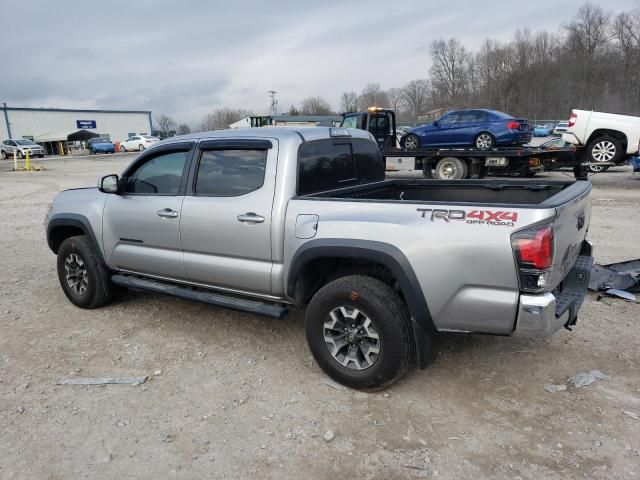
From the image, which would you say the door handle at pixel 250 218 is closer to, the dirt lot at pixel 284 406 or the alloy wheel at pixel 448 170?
the dirt lot at pixel 284 406

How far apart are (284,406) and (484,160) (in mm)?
12380

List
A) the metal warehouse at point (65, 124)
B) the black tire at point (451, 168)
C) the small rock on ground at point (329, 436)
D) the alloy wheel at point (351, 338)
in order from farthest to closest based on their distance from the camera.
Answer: the metal warehouse at point (65, 124) → the black tire at point (451, 168) → the alloy wheel at point (351, 338) → the small rock on ground at point (329, 436)

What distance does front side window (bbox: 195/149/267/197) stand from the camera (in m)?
3.85

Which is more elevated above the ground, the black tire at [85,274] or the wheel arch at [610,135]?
the wheel arch at [610,135]

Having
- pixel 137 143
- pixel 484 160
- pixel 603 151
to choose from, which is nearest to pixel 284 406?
pixel 484 160

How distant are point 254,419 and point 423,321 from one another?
1232mm

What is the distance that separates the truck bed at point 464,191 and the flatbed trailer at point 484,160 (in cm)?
960

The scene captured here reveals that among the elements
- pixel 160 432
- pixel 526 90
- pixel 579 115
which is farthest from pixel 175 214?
pixel 526 90

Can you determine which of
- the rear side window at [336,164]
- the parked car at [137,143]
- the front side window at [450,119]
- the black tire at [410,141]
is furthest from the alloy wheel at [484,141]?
the parked car at [137,143]

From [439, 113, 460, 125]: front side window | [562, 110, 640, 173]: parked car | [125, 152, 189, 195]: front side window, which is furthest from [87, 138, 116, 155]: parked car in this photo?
[125, 152, 189, 195]: front side window

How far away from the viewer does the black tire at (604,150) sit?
43.7 feet

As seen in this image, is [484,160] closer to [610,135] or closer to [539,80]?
[610,135]

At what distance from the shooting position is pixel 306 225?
3.51 metres

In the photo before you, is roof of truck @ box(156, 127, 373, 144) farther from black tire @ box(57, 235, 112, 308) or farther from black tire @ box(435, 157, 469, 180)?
black tire @ box(435, 157, 469, 180)
